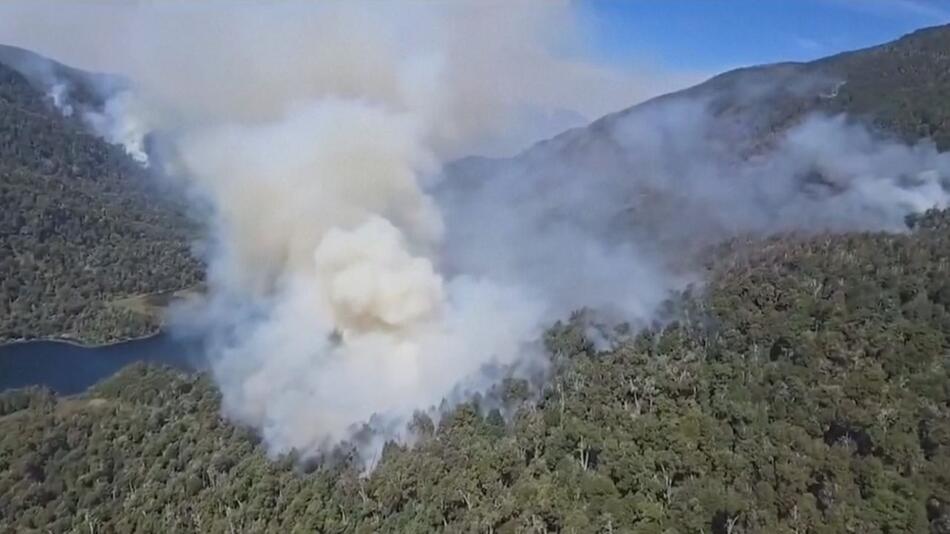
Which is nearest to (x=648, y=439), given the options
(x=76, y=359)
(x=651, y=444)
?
(x=651, y=444)

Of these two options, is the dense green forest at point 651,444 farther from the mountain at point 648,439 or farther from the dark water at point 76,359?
the dark water at point 76,359

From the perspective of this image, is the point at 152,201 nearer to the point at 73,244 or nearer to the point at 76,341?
the point at 73,244

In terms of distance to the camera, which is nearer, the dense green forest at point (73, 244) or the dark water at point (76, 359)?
the dark water at point (76, 359)

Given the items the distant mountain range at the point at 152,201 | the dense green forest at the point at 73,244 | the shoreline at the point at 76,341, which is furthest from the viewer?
the dense green forest at the point at 73,244

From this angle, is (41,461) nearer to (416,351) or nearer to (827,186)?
(416,351)

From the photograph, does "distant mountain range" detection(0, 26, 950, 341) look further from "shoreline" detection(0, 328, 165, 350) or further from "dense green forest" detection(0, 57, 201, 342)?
"shoreline" detection(0, 328, 165, 350)

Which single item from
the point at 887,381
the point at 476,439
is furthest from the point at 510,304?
the point at 887,381

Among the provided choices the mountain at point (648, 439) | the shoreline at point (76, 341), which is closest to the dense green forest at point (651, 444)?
the mountain at point (648, 439)
